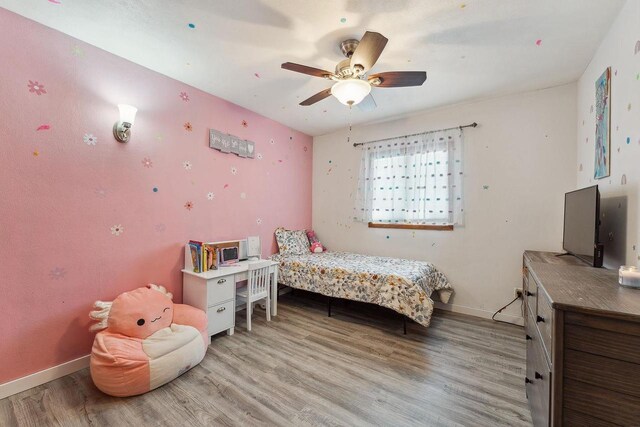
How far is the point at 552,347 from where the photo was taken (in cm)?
98

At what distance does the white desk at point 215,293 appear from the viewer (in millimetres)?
2447

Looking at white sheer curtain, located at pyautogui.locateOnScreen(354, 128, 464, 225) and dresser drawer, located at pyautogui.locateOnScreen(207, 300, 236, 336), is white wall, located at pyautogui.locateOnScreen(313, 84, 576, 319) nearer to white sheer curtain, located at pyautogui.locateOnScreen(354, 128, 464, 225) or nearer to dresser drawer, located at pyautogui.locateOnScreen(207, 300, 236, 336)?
white sheer curtain, located at pyautogui.locateOnScreen(354, 128, 464, 225)

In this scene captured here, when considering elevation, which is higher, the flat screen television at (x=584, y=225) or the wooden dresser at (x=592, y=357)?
the flat screen television at (x=584, y=225)

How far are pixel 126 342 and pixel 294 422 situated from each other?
1.28 meters

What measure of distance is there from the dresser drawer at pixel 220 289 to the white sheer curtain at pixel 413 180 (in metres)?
2.04

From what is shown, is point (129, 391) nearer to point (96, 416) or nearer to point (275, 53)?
point (96, 416)

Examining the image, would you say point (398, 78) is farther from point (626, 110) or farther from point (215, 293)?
point (215, 293)

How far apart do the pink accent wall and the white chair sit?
2.11 ft

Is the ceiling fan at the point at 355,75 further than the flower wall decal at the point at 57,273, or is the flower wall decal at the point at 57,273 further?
the flower wall decal at the point at 57,273

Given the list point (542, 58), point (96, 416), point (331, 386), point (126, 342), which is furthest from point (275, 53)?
point (96, 416)

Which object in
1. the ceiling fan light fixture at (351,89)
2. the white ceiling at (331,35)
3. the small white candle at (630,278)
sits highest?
the white ceiling at (331,35)

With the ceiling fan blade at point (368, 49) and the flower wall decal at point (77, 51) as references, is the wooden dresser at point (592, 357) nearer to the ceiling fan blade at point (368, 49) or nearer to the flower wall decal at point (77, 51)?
the ceiling fan blade at point (368, 49)

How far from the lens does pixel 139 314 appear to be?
1977mm

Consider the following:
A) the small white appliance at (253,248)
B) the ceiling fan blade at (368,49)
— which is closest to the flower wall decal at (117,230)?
the small white appliance at (253,248)
